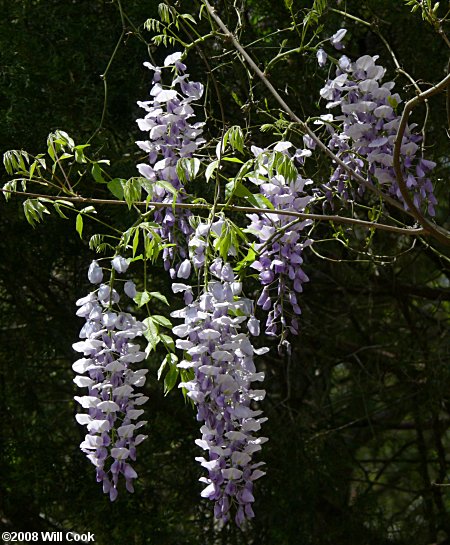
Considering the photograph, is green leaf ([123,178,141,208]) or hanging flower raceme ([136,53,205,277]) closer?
green leaf ([123,178,141,208])

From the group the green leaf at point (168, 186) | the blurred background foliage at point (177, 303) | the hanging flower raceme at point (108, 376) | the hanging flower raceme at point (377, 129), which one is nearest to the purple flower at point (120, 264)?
the hanging flower raceme at point (108, 376)

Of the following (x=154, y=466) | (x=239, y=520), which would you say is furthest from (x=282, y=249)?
(x=154, y=466)

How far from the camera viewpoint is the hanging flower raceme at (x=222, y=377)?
4.81 ft

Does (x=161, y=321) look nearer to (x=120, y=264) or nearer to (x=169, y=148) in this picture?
(x=120, y=264)

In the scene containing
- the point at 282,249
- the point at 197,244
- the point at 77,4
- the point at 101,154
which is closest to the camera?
the point at 197,244

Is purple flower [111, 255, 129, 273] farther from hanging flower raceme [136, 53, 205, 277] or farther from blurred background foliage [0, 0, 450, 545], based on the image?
blurred background foliage [0, 0, 450, 545]

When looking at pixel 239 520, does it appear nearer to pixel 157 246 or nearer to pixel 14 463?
pixel 157 246

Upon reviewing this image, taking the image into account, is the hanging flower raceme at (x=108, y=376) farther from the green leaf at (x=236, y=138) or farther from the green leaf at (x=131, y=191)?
the green leaf at (x=236, y=138)

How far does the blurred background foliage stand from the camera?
2.66m

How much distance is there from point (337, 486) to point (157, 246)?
1.71 m

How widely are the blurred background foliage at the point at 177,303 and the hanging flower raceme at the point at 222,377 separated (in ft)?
3.40

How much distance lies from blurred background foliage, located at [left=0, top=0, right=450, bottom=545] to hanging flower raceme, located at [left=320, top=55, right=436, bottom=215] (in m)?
0.67

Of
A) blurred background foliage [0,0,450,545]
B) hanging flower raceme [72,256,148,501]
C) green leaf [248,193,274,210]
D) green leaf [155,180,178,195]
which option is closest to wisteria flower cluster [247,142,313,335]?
green leaf [248,193,274,210]

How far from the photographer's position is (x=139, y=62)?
2.72 meters
